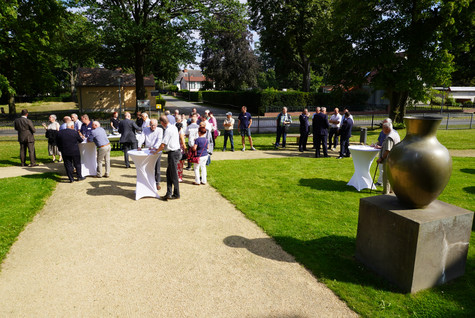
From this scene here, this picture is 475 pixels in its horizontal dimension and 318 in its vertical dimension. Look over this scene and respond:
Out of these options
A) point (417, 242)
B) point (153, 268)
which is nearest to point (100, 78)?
point (153, 268)

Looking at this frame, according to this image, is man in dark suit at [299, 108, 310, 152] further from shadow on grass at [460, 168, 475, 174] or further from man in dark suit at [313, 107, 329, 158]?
shadow on grass at [460, 168, 475, 174]

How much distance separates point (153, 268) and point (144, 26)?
2568cm

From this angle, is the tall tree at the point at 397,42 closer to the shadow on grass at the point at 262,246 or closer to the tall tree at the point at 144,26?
the tall tree at the point at 144,26

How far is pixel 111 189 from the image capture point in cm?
925

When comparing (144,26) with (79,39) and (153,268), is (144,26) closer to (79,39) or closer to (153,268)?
(79,39)

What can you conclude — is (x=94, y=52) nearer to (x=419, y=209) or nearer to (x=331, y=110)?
(x=331, y=110)

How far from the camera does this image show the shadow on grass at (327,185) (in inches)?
361

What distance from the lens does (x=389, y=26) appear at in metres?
20.2

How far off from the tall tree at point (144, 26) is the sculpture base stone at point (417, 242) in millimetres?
23686

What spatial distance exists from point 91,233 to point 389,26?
68.3 feet

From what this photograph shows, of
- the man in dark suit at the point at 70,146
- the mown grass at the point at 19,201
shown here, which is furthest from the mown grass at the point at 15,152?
the man in dark suit at the point at 70,146

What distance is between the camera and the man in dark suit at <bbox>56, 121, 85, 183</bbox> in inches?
369

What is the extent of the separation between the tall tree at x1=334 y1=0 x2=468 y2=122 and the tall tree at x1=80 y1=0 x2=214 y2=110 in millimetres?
12082

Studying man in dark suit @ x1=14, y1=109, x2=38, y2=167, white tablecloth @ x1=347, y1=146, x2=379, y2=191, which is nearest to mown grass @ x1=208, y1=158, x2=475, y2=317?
white tablecloth @ x1=347, y1=146, x2=379, y2=191
